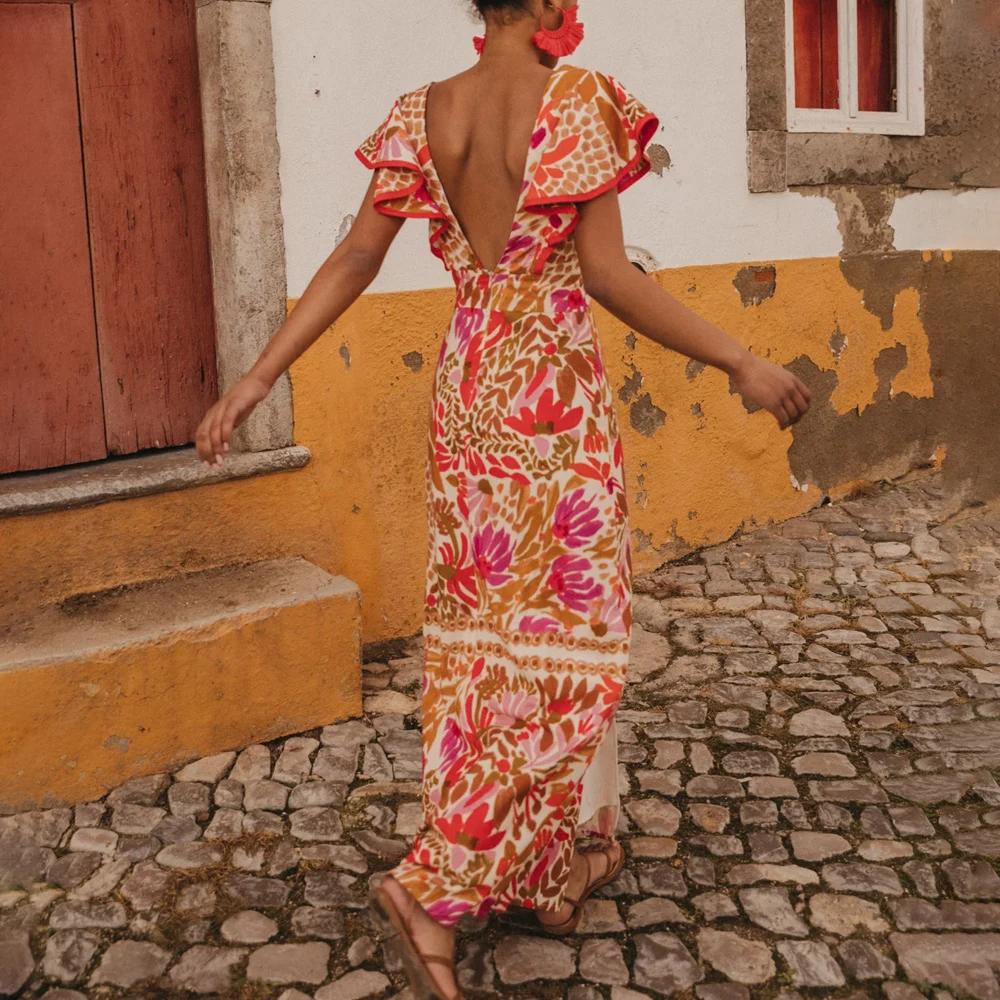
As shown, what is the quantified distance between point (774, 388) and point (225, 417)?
3.52ft

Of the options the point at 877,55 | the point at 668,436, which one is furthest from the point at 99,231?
the point at 877,55

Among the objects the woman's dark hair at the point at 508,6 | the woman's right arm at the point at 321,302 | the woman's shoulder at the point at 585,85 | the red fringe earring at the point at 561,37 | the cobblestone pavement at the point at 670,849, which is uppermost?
the woman's dark hair at the point at 508,6

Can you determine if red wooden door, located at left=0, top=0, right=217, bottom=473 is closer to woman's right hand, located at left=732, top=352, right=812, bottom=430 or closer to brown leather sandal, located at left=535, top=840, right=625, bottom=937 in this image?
brown leather sandal, located at left=535, top=840, right=625, bottom=937

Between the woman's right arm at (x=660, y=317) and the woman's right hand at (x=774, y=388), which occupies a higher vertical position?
the woman's right arm at (x=660, y=317)

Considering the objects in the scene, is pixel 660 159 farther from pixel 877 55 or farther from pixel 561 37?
pixel 561 37

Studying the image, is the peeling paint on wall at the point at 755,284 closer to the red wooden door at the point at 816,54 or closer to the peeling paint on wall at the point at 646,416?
the peeling paint on wall at the point at 646,416

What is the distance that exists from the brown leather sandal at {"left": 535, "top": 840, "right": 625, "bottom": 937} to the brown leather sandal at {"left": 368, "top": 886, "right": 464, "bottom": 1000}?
1.44 feet

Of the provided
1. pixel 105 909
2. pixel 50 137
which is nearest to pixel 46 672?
pixel 105 909

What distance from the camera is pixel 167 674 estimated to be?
367cm

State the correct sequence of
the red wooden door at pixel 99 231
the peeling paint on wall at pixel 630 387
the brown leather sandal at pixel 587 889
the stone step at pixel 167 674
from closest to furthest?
1. the brown leather sandal at pixel 587 889
2. the stone step at pixel 167 674
3. the red wooden door at pixel 99 231
4. the peeling paint on wall at pixel 630 387

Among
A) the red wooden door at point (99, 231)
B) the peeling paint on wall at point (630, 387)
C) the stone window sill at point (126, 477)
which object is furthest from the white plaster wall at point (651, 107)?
the stone window sill at point (126, 477)

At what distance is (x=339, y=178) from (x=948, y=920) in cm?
303

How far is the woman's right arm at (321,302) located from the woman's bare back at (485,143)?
166 millimetres

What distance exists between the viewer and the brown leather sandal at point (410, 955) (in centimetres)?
238
